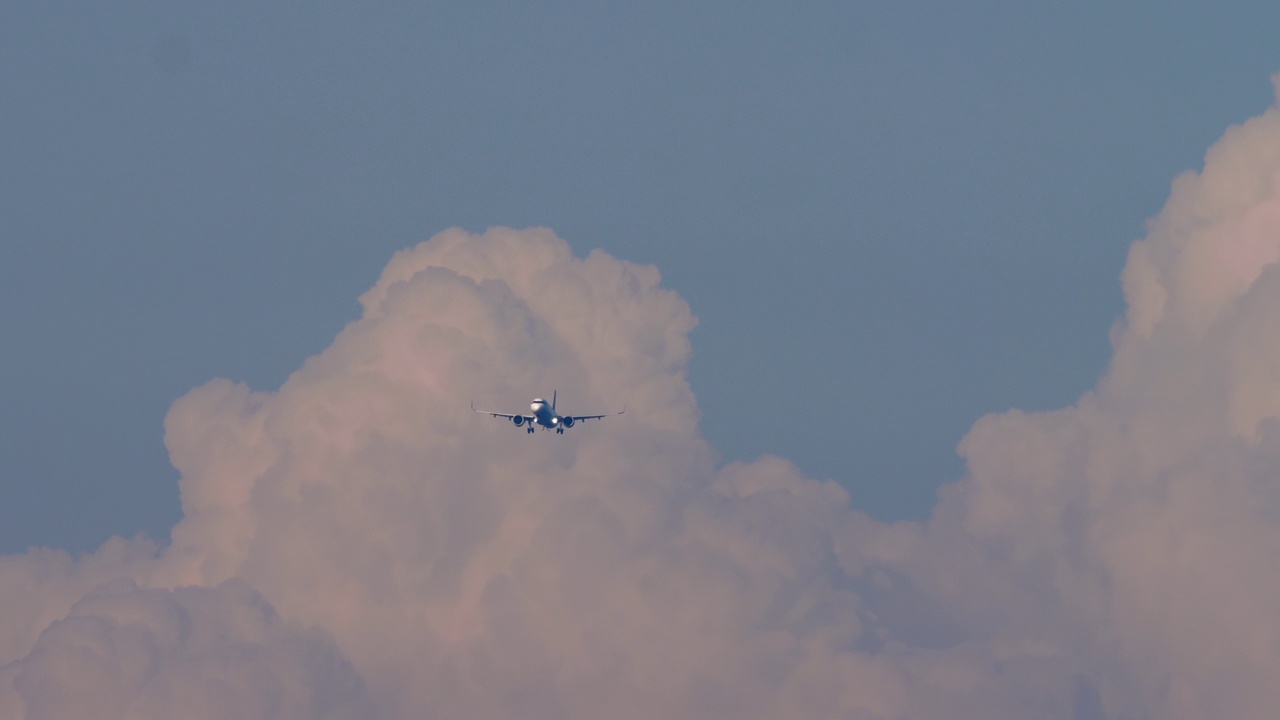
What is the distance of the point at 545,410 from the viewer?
146m
